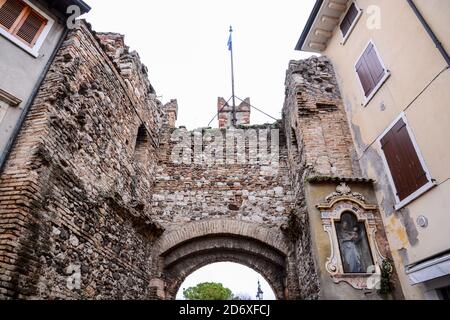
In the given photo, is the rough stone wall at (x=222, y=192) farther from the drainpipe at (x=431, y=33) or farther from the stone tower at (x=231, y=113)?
the drainpipe at (x=431, y=33)

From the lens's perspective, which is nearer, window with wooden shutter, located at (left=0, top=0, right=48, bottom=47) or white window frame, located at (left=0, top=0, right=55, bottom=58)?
white window frame, located at (left=0, top=0, right=55, bottom=58)

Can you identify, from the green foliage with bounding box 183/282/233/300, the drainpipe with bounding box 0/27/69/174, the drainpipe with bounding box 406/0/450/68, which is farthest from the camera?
the green foliage with bounding box 183/282/233/300

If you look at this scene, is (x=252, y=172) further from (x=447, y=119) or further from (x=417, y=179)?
(x=447, y=119)

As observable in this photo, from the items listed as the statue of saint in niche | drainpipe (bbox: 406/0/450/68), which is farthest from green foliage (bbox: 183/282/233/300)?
drainpipe (bbox: 406/0/450/68)

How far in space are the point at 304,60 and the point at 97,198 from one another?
6673 mm

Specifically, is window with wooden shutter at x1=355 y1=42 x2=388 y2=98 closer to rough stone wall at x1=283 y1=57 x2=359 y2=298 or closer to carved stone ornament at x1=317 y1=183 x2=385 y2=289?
rough stone wall at x1=283 y1=57 x2=359 y2=298

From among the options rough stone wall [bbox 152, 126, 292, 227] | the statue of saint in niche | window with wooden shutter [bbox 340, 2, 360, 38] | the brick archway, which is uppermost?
window with wooden shutter [bbox 340, 2, 360, 38]

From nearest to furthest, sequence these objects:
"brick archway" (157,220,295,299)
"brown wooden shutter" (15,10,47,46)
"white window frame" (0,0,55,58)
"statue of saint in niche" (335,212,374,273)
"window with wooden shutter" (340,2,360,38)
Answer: "white window frame" (0,0,55,58), "brown wooden shutter" (15,10,47,46), "statue of saint in niche" (335,212,374,273), "window with wooden shutter" (340,2,360,38), "brick archway" (157,220,295,299)

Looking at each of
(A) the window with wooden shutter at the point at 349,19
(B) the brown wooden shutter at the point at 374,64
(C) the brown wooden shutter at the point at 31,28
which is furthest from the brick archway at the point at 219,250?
(A) the window with wooden shutter at the point at 349,19

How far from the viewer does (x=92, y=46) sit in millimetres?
5996

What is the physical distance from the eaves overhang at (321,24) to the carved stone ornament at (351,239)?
16.7ft

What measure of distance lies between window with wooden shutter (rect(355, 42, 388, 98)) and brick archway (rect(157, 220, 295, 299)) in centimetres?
432

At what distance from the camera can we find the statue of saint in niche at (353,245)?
5148mm

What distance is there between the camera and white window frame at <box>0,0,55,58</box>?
4714mm
